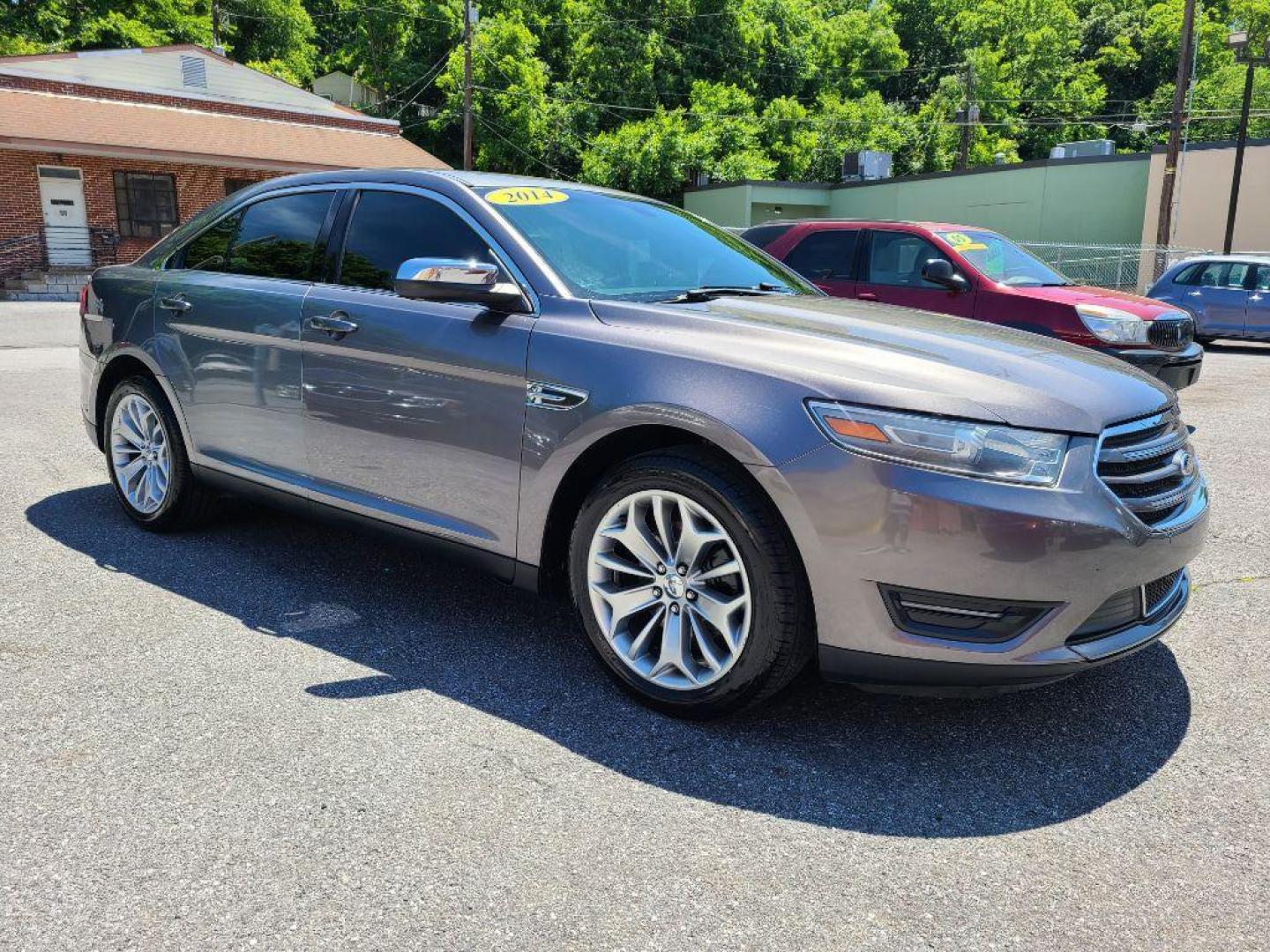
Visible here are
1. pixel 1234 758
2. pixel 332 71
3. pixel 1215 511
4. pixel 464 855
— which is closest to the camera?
pixel 464 855

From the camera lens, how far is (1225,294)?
15820 millimetres

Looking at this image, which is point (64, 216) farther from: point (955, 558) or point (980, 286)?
point (955, 558)

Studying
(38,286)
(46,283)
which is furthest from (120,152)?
(38,286)

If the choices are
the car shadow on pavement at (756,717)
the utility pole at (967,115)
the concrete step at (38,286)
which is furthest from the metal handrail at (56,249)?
the utility pole at (967,115)

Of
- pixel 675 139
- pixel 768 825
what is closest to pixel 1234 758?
pixel 768 825

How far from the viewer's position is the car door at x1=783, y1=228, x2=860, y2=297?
9.90 metres

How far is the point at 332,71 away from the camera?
60.8 metres

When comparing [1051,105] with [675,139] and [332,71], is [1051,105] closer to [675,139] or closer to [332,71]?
[675,139]

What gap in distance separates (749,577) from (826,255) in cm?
774

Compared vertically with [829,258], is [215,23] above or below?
above

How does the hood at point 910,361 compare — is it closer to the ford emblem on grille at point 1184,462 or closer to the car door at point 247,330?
the ford emblem on grille at point 1184,462

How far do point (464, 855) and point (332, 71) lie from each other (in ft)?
215

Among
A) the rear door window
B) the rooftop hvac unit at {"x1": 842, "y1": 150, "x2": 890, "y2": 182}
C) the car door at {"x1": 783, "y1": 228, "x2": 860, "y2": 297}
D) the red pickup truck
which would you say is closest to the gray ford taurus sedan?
the red pickup truck

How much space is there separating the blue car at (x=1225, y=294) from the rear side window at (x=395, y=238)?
14.6 meters
